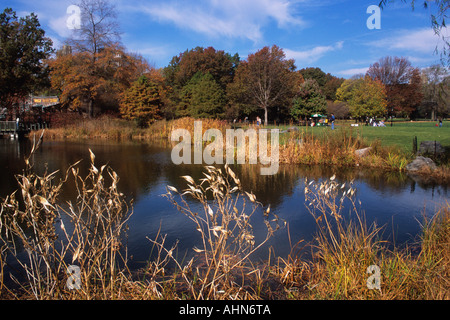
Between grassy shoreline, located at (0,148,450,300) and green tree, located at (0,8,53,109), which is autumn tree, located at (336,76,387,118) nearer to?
green tree, located at (0,8,53,109)

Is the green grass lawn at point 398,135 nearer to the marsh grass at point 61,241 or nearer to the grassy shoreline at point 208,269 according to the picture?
the grassy shoreline at point 208,269

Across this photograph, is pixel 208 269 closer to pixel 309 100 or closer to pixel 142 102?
pixel 142 102

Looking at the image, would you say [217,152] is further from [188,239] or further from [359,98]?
[359,98]

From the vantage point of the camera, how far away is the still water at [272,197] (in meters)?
4.82

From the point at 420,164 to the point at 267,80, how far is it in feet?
97.4

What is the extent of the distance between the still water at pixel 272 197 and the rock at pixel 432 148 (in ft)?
6.26

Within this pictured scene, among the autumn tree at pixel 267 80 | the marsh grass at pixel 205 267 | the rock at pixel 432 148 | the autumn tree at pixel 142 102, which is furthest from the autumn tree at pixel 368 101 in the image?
the marsh grass at pixel 205 267

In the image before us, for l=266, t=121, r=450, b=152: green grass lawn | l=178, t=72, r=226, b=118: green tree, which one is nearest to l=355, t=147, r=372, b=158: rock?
l=266, t=121, r=450, b=152: green grass lawn

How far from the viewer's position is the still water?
482 centimetres

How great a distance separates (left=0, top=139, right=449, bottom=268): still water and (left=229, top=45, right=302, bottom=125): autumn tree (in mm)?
27307

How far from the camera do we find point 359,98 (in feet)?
129

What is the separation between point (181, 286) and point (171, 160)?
9.46m

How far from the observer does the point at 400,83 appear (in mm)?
50969
